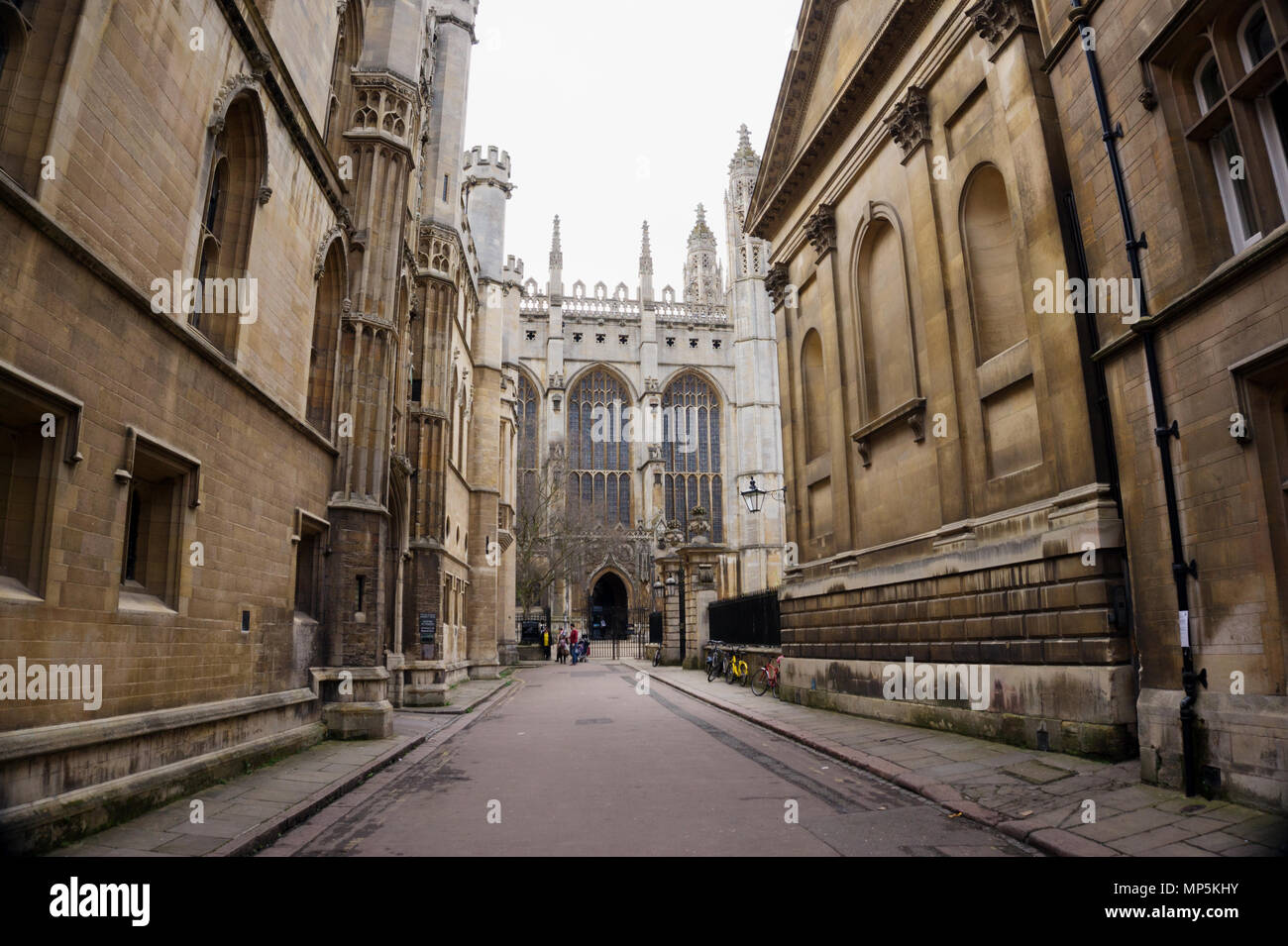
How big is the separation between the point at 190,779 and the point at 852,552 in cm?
1079

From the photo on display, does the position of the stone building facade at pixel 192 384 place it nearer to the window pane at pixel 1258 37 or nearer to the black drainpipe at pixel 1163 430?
the black drainpipe at pixel 1163 430

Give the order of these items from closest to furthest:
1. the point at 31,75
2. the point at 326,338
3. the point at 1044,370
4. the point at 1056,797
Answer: the point at 31,75 < the point at 1056,797 < the point at 1044,370 < the point at 326,338

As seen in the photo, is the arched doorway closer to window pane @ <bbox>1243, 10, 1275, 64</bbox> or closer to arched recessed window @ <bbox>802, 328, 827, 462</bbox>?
arched recessed window @ <bbox>802, 328, 827, 462</bbox>

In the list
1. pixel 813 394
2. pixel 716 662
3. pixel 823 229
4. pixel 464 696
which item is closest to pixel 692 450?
pixel 716 662

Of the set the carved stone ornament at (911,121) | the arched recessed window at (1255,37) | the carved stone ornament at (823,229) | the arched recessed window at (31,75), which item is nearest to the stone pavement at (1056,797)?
A: the arched recessed window at (1255,37)

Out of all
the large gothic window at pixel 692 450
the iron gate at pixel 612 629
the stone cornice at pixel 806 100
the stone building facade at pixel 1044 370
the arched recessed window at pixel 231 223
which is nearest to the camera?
the stone building facade at pixel 1044 370

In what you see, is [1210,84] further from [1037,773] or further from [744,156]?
[744,156]

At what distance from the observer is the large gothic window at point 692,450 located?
190ft

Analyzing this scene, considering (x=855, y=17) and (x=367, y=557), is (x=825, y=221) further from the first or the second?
(x=367, y=557)

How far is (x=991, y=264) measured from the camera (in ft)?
36.3

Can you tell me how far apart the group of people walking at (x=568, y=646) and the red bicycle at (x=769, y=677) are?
21.1 m

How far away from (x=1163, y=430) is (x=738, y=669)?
1519 cm

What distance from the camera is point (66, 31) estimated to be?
565cm

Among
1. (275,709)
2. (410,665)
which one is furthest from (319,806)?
(410,665)
